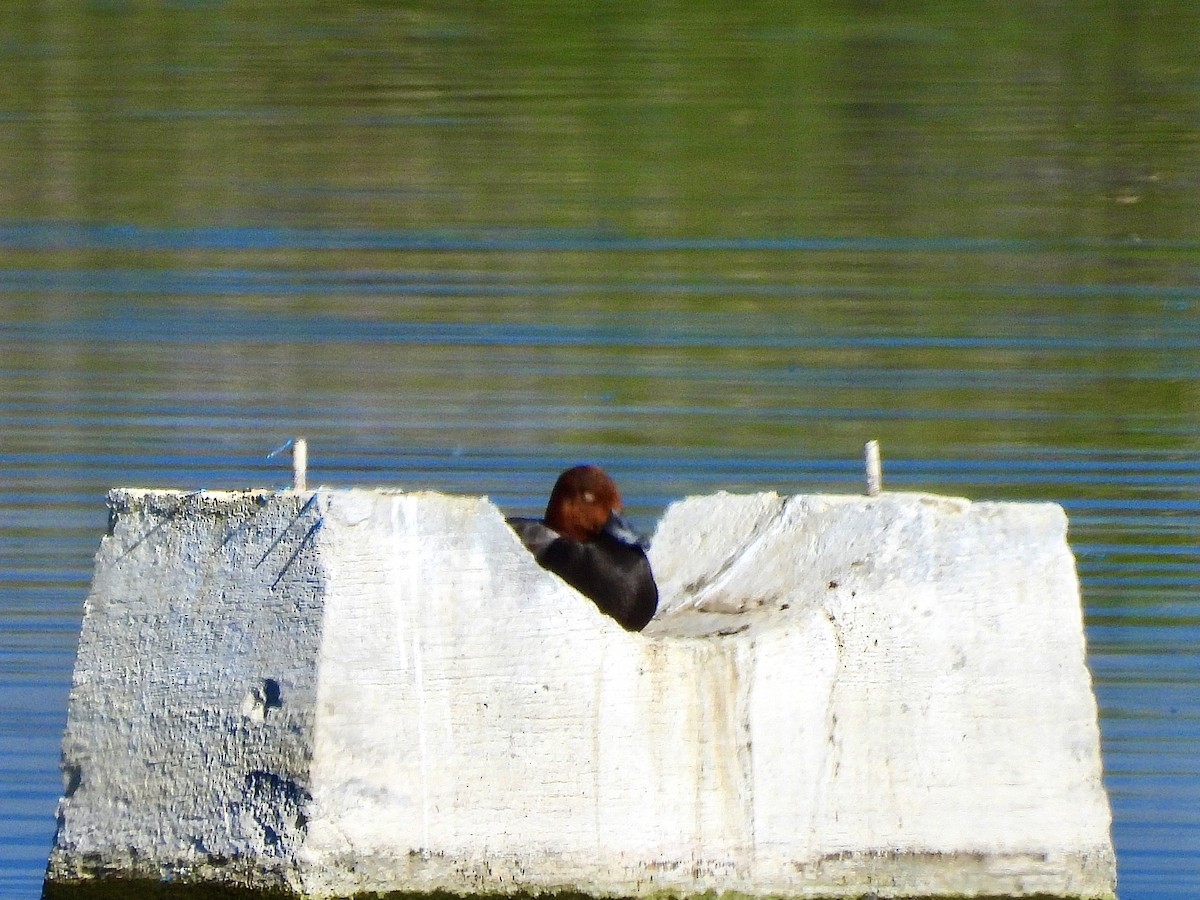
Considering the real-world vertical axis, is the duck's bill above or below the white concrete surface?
above

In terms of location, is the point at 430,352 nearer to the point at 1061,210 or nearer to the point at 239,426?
the point at 239,426

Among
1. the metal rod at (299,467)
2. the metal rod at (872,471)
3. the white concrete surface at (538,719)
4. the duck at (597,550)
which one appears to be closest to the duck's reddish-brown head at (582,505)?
the duck at (597,550)

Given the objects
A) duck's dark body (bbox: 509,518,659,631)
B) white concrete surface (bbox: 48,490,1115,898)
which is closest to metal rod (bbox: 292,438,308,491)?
white concrete surface (bbox: 48,490,1115,898)

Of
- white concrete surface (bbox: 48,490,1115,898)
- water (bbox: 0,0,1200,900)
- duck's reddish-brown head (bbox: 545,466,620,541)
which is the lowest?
white concrete surface (bbox: 48,490,1115,898)

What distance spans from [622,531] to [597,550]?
16 cm

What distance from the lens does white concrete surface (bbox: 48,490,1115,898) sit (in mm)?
3551

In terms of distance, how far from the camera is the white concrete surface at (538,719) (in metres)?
3.55

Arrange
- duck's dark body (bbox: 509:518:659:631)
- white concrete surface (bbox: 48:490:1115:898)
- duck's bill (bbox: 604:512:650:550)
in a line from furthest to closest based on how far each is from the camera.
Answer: duck's bill (bbox: 604:512:650:550)
duck's dark body (bbox: 509:518:659:631)
white concrete surface (bbox: 48:490:1115:898)

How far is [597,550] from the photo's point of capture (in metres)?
4.44

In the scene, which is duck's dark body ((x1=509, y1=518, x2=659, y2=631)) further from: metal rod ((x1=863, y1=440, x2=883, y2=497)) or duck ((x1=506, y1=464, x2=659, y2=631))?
metal rod ((x1=863, y1=440, x2=883, y2=497))

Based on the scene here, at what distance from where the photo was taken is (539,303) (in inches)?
301

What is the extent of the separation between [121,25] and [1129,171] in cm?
452

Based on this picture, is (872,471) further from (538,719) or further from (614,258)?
(614,258)

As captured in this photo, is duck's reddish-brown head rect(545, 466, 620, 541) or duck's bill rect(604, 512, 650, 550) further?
duck's reddish-brown head rect(545, 466, 620, 541)
